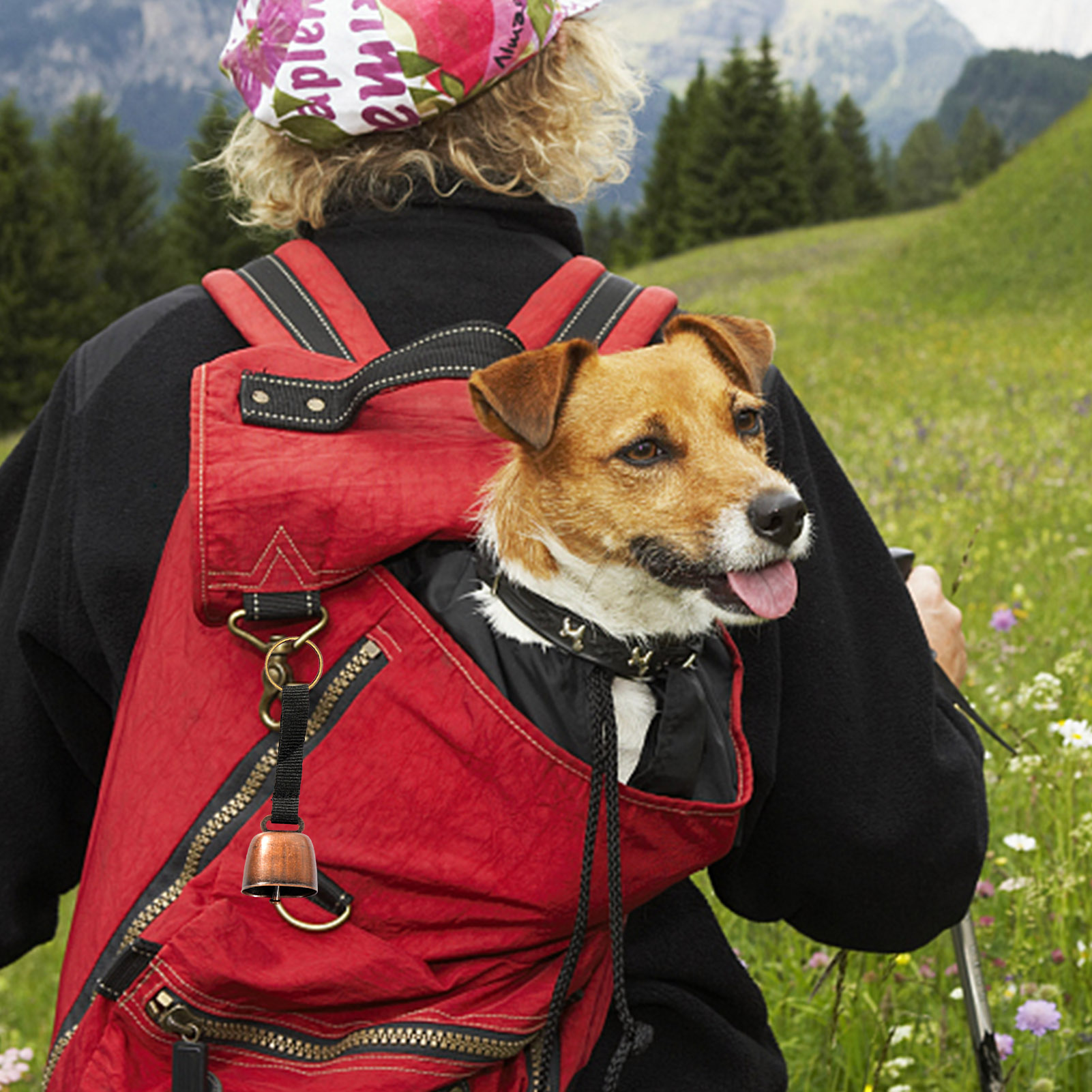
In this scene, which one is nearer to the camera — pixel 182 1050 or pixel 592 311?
pixel 182 1050

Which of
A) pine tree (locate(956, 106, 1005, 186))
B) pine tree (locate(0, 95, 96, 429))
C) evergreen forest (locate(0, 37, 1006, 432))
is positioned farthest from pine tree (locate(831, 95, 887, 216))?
pine tree (locate(0, 95, 96, 429))

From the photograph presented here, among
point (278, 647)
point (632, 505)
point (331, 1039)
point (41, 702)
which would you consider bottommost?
point (331, 1039)

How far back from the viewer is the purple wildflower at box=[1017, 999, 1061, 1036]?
2.72 meters

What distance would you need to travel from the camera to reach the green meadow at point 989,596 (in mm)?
3283

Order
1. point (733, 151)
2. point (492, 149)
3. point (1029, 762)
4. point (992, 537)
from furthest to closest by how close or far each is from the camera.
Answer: point (733, 151) < point (992, 537) < point (1029, 762) < point (492, 149)

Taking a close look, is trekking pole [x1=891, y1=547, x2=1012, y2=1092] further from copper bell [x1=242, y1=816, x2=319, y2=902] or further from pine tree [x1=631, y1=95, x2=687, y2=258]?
pine tree [x1=631, y1=95, x2=687, y2=258]

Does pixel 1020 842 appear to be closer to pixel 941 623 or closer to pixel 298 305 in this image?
pixel 941 623

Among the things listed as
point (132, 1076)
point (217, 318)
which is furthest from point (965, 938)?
point (217, 318)

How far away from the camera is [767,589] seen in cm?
173

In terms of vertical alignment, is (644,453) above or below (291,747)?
above

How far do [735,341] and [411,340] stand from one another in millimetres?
579

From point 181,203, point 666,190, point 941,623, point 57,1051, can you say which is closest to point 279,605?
point 57,1051

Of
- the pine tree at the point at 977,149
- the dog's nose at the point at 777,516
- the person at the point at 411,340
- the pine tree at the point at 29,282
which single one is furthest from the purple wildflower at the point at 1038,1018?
the pine tree at the point at 977,149

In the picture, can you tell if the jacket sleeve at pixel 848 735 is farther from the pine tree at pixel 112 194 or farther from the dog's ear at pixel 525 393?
the pine tree at pixel 112 194
